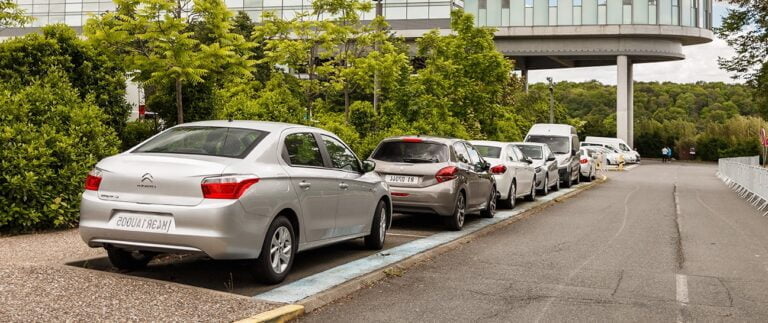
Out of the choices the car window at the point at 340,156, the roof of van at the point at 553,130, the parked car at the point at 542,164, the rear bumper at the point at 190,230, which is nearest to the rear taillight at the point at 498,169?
the parked car at the point at 542,164

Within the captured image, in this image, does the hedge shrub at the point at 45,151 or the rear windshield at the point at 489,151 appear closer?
the hedge shrub at the point at 45,151

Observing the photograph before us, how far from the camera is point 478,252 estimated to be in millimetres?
10477

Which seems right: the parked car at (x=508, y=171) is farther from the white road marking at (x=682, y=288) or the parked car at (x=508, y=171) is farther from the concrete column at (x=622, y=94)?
the concrete column at (x=622, y=94)

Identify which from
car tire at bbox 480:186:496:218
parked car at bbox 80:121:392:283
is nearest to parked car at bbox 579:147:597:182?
car tire at bbox 480:186:496:218

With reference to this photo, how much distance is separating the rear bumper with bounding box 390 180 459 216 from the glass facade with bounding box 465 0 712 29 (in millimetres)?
49652

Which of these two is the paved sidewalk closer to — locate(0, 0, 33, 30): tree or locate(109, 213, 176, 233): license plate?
locate(109, 213, 176, 233): license plate

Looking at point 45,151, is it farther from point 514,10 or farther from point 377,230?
point 514,10

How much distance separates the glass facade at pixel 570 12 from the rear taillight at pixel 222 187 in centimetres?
5529

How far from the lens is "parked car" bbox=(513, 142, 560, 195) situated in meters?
21.6

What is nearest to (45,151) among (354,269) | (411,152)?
(354,269)

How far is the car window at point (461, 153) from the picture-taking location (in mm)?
13130

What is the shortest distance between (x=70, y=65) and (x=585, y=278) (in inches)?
351

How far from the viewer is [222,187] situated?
668 cm

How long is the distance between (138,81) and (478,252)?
298 inches
